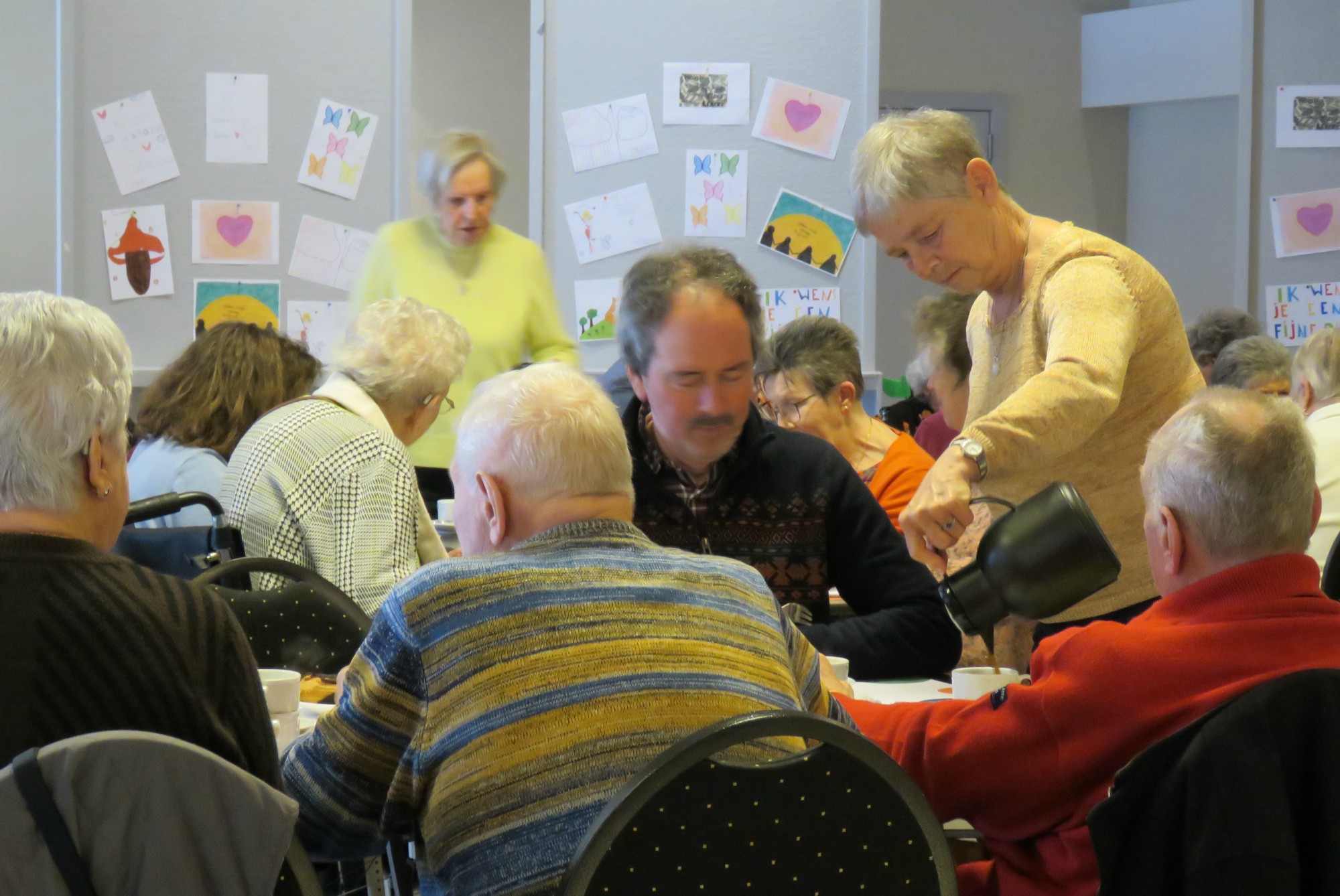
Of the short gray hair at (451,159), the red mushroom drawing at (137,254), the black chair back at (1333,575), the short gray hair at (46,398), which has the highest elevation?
the short gray hair at (451,159)

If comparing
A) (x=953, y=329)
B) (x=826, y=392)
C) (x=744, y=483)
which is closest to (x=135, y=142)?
(x=826, y=392)

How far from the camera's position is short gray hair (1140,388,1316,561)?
150cm

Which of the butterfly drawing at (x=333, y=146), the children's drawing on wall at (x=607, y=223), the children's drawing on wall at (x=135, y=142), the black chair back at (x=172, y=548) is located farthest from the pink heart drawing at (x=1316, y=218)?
the black chair back at (x=172, y=548)

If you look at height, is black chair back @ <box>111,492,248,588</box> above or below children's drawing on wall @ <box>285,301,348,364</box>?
below

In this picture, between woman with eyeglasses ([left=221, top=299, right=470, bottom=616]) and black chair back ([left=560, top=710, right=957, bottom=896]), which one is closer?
black chair back ([left=560, top=710, right=957, bottom=896])

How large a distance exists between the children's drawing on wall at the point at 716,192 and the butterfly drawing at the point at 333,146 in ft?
→ 4.25

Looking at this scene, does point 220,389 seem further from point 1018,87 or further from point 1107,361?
point 1018,87

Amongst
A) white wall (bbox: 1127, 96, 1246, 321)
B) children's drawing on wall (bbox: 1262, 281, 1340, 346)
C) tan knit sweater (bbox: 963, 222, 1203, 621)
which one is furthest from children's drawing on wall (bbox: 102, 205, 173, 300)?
white wall (bbox: 1127, 96, 1246, 321)

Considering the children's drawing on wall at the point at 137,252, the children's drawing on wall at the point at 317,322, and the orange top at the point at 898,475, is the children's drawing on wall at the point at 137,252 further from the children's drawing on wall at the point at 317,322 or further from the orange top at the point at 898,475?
the orange top at the point at 898,475

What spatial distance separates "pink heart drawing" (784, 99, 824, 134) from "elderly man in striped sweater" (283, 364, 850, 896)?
161 inches

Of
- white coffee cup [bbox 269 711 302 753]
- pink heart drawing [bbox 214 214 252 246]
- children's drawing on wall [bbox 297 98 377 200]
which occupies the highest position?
children's drawing on wall [bbox 297 98 377 200]

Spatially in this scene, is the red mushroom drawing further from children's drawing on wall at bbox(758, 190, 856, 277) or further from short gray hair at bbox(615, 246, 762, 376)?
short gray hair at bbox(615, 246, 762, 376)

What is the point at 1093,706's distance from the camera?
1467mm

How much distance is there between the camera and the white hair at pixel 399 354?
293cm
